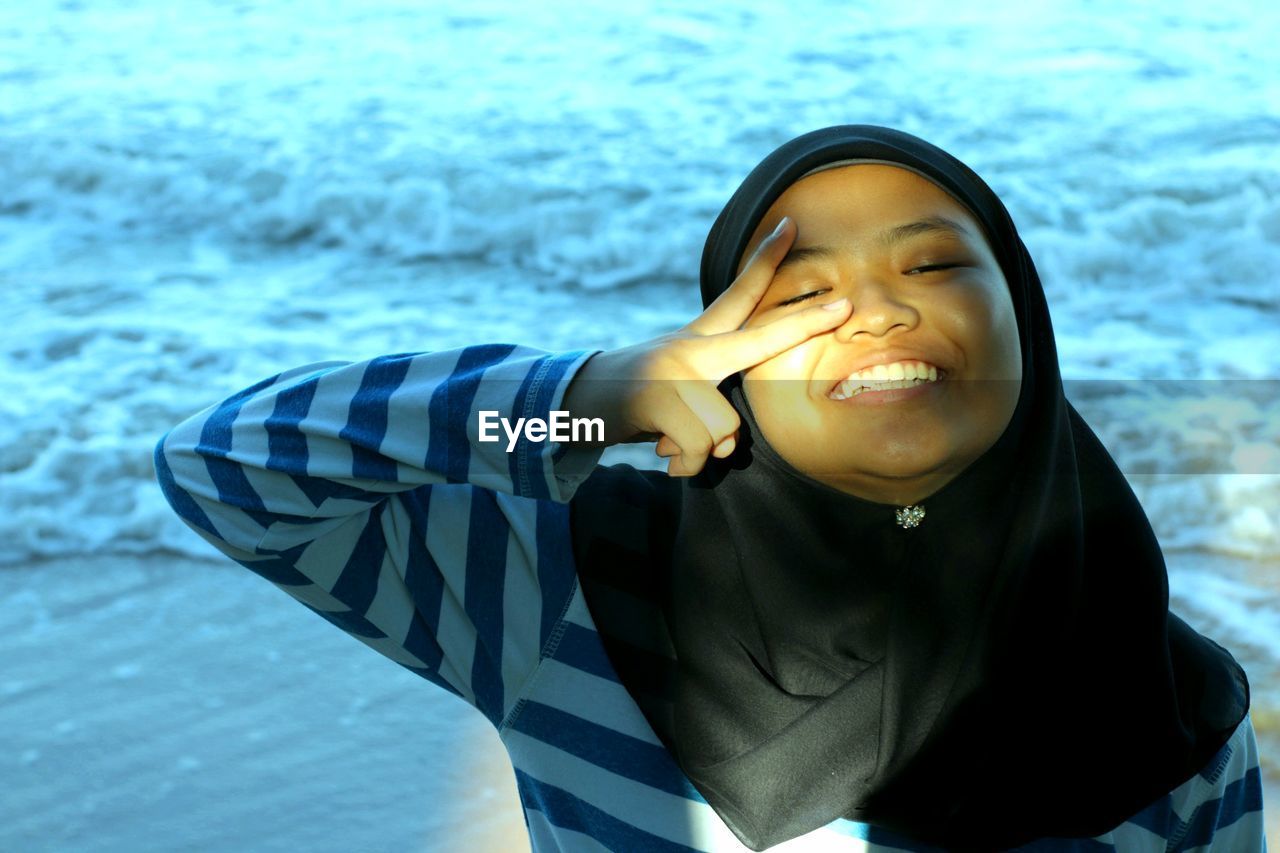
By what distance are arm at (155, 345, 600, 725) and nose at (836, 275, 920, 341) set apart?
21cm

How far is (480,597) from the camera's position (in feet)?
3.93

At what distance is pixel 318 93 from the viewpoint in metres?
5.74

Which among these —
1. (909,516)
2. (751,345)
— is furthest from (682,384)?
(909,516)

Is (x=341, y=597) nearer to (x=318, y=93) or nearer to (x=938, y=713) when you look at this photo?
(x=938, y=713)

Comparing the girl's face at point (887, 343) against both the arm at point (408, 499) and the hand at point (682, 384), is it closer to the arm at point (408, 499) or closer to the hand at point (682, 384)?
the hand at point (682, 384)

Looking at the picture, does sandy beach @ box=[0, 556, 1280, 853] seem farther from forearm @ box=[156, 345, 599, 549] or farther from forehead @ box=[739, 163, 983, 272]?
forehead @ box=[739, 163, 983, 272]

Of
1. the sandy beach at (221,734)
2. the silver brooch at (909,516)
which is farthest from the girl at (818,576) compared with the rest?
the sandy beach at (221,734)

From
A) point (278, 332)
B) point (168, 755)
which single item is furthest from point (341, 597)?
point (278, 332)

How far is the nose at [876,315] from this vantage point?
3.60ft

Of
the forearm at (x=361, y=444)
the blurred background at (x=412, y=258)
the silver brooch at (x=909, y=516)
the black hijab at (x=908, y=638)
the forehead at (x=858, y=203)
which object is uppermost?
the forehead at (x=858, y=203)

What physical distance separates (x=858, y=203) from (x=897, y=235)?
0.04 m

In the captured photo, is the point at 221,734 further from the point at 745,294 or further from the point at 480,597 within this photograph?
the point at 745,294

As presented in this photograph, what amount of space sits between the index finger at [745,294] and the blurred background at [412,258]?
127 cm

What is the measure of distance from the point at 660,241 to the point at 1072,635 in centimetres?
347
